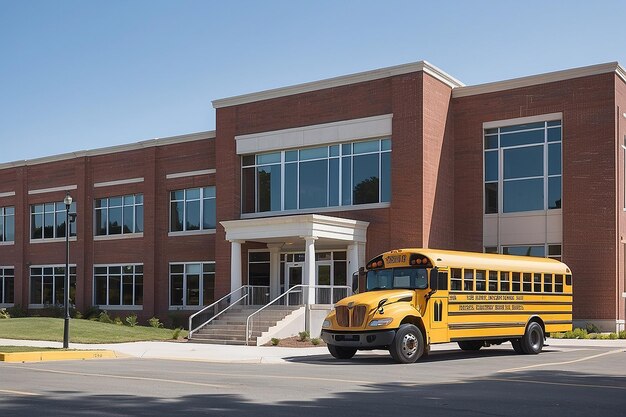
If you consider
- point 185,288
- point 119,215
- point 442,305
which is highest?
point 119,215

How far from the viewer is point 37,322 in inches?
1393

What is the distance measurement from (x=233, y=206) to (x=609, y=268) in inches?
647

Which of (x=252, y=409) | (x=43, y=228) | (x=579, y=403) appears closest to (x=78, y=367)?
(x=252, y=409)

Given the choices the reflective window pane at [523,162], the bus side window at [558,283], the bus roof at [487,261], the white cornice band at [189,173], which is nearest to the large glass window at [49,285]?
the white cornice band at [189,173]

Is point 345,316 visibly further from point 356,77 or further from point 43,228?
point 43,228

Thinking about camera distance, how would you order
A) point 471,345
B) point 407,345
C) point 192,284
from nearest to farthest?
point 407,345, point 471,345, point 192,284

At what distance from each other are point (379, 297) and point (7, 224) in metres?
36.6

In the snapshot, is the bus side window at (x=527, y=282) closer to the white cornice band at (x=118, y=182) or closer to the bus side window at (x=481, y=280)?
the bus side window at (x=481, y=280)

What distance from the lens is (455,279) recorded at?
73.1ft

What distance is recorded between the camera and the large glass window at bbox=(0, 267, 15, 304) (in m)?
50.4

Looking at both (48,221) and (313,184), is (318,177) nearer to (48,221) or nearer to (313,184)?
(313,184)

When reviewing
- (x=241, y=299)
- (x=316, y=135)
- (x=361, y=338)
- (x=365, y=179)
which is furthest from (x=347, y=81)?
(x=361, y=338)

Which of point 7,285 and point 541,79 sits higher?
point 541,79

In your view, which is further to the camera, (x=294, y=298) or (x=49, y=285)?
(x=49, y=285)
